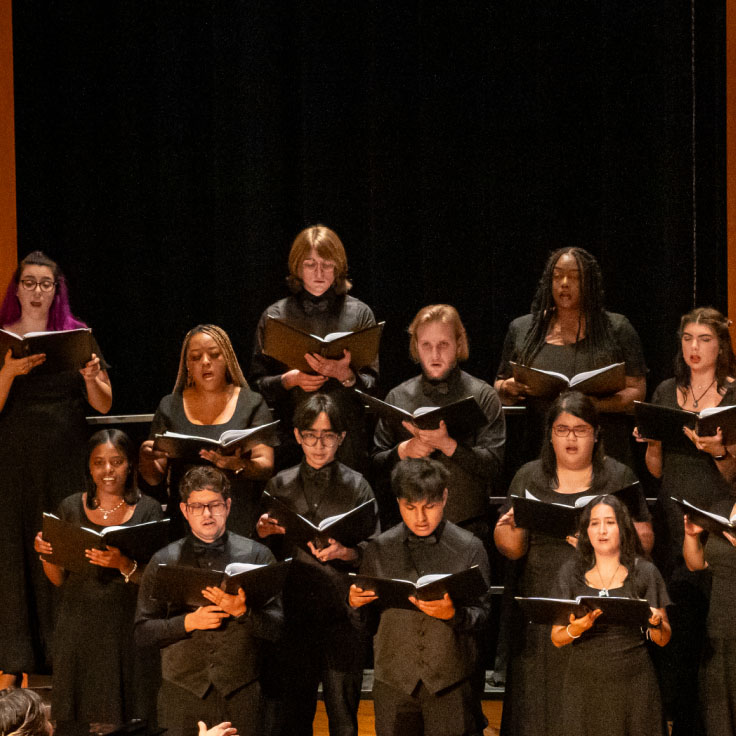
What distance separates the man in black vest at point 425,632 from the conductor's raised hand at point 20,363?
4.52 feet

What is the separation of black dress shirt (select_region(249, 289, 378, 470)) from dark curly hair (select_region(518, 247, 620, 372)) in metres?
0.60

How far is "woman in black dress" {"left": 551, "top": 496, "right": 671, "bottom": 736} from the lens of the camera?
3.49 m

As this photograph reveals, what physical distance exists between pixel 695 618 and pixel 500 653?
0.78 metres

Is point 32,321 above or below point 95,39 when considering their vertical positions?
below

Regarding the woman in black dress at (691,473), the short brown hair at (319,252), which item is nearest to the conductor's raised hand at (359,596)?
the woman in black dress at (691,473)

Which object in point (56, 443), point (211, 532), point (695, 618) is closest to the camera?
point (211, 532)

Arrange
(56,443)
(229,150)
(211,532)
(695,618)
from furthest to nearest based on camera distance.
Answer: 1. (229,150)
2. (56,443)
3. (695,618)
4. (211,532)

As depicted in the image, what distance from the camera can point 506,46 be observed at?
5.22m

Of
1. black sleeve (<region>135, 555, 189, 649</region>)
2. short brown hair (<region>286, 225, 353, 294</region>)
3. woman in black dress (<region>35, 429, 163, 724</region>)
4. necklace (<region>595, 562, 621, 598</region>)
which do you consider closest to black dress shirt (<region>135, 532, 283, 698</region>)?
black sleeve (<region>135, 555, 189, 649</region>)

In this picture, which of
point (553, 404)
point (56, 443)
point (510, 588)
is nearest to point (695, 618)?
point (510, 588)

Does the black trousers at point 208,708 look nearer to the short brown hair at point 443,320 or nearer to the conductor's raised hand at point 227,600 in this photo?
the conductor's raised hand at point 227,600

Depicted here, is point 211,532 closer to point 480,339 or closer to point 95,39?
point 480,339

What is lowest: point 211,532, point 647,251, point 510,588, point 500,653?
point 500,653

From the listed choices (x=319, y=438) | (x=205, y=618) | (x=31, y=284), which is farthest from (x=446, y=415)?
(x=31, y=284)
